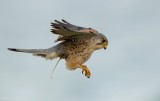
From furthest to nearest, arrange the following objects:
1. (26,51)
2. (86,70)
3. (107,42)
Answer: (107,42), (26,51), (86,70)

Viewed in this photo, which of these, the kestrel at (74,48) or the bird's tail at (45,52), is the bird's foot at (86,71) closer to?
the kestrel at (74,48)

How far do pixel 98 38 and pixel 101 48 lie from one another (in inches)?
7.8

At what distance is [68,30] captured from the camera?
491cm

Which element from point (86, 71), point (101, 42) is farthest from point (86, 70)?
point (101, 42)

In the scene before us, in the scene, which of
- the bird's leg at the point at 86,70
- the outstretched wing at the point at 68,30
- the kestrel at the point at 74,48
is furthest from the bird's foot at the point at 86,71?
the outstretched wing at the point at 68,30

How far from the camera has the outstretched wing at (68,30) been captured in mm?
4836

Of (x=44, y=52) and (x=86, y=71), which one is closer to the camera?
(x=86, y=71)

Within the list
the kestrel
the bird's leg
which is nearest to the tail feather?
the kestrel

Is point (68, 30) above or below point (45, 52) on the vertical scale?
above

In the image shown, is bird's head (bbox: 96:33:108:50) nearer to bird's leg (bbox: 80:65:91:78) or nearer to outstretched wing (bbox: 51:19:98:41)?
outstretched wing (bbox: 51:19:98:41)

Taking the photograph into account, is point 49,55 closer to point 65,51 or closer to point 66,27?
point 65,51

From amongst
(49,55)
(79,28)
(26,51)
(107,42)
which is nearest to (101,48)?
(107,42)

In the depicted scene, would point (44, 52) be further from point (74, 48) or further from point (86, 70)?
point (86, 70)

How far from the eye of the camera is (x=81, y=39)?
17.5 ft
